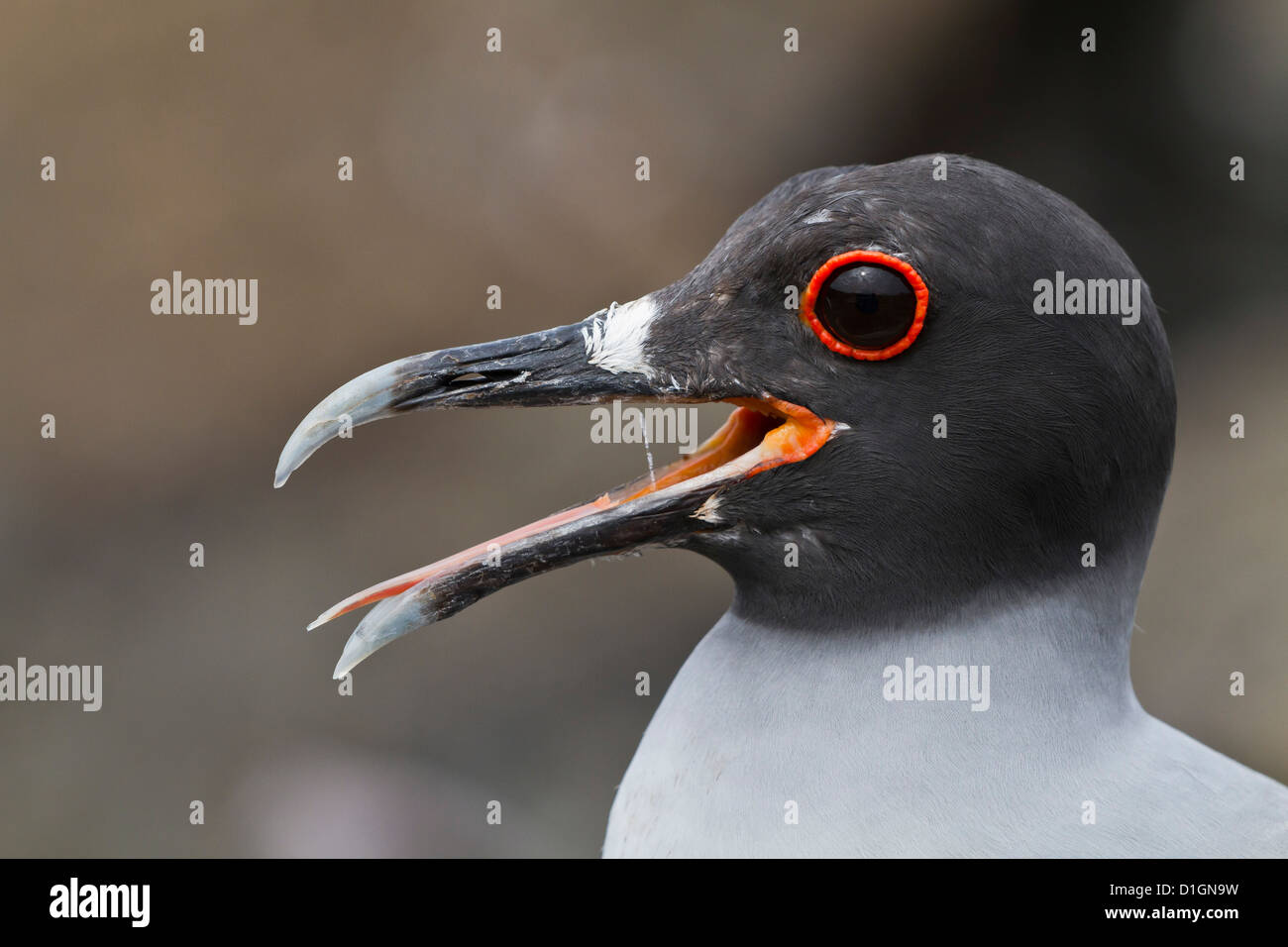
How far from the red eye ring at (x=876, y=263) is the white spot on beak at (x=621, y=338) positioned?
416 mm

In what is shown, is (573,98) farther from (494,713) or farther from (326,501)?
(494,713)

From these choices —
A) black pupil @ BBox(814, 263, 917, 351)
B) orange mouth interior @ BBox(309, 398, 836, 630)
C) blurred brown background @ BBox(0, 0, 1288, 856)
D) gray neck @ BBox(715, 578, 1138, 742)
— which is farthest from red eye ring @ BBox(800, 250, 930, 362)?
blurred brown background @ BBox(0, 0, 1288, 856)

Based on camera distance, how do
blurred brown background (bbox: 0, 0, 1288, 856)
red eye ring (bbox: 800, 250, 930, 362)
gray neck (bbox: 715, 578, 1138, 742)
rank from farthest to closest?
blurred brown background (bbox: 0, 0, 1288, 856)
gray neck (bbox: 715, 578, 1138, 742)
red eye ring (bbox: 800, 250, 930, 362)

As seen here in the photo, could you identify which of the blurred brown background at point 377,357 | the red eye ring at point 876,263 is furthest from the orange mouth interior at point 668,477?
the blurred brown background at point 377,357

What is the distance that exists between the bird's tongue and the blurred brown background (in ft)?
15.7

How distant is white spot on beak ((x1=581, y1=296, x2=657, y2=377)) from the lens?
3207mm

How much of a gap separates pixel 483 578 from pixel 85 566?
6.80m

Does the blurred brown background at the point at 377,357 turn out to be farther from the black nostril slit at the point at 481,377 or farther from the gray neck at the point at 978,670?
the black nostril slit at the point at 481,377

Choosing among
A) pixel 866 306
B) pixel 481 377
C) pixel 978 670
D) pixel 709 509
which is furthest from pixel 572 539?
pixel 978 670

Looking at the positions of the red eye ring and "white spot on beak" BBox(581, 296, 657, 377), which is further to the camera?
"white spot on beak" BBox(581, 296, 657, 377)

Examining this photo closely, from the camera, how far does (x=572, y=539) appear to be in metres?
3.08

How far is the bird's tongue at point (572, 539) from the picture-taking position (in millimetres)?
3045

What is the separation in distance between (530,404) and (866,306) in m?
0.86

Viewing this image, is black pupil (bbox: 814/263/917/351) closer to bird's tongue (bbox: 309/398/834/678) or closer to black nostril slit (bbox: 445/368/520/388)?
bird's tongue (bbox: 309/398/834/678)
